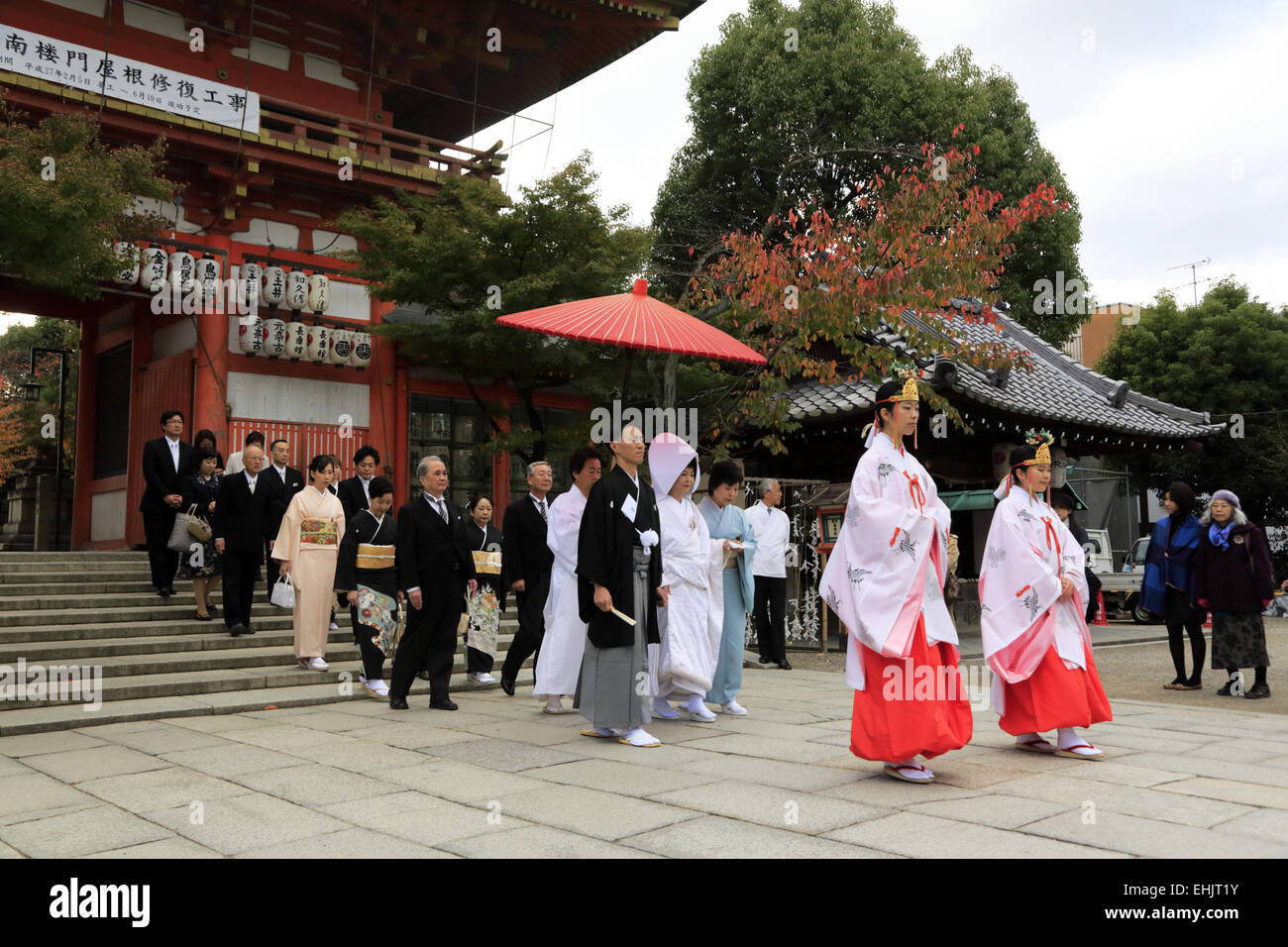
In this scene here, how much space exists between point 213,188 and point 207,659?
288 inches

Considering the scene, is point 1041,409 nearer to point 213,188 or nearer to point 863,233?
point 863,233

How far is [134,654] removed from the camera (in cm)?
823

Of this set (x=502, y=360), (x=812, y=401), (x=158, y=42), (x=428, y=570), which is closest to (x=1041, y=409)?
(x=812, y=401)

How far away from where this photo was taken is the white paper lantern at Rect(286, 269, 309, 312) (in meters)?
12.8

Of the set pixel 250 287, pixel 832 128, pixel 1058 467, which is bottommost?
pixel 1058 467

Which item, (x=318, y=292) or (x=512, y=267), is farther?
(x=318, y=292)

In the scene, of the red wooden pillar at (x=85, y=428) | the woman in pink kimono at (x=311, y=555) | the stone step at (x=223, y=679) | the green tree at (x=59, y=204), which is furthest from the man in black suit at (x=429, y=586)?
the red wooden pillar at (x=85, y=428)

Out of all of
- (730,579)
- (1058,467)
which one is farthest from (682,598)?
(1058,467)

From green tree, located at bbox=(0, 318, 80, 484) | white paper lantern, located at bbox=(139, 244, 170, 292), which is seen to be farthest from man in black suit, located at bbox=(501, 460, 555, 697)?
green tree, located at bbox=(0, 318, 80, 484)

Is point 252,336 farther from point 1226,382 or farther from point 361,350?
point 1226,382

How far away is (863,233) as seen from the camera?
990 cm

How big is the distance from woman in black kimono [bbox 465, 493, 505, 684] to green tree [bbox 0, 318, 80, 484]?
12.9 meters

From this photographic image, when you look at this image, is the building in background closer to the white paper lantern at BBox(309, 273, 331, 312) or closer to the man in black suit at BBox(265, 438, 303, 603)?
the white paper lantern at BBox(309, 273, 331, 312)

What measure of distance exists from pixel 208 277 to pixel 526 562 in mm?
7188
